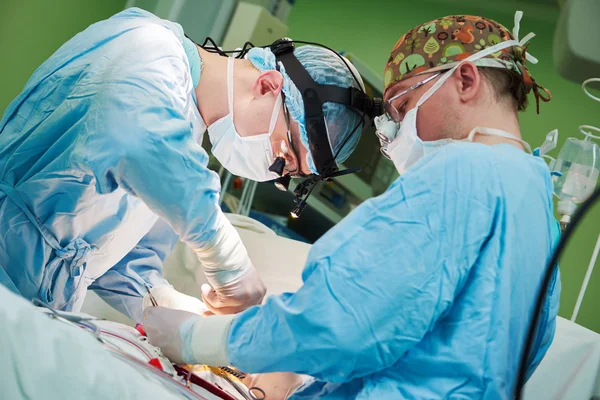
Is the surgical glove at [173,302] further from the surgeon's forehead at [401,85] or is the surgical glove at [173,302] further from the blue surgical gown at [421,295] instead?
the surgeon's forehead at [401,85]

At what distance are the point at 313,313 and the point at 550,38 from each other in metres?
2.72

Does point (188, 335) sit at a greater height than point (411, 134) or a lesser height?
lesser

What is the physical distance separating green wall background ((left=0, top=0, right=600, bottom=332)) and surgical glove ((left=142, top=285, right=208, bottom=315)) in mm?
1431

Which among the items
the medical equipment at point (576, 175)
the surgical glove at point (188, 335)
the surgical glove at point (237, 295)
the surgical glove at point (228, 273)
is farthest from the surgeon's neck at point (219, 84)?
the medical equipment at point (576, 175)

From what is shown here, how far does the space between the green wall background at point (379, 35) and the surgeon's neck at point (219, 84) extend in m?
1.32

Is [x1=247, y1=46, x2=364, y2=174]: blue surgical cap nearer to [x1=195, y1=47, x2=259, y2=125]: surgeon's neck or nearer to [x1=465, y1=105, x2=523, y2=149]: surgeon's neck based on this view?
[x1=195, y1=47, x2=259, y2=125]: surgeon's neck

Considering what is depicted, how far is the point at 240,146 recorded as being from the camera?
1.69 m

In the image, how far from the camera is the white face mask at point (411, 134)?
141 cm

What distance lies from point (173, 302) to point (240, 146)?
437 millimetres

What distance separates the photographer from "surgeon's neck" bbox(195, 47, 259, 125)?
1.64 meters

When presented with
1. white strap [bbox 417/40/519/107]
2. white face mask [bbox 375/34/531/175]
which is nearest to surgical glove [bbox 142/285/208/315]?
white face mask [bbox 375/34/531/175]

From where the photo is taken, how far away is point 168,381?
1127 millimetres

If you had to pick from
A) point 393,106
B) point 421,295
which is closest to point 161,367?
point 421,295

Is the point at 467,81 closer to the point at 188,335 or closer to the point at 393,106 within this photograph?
the point at 393,106
